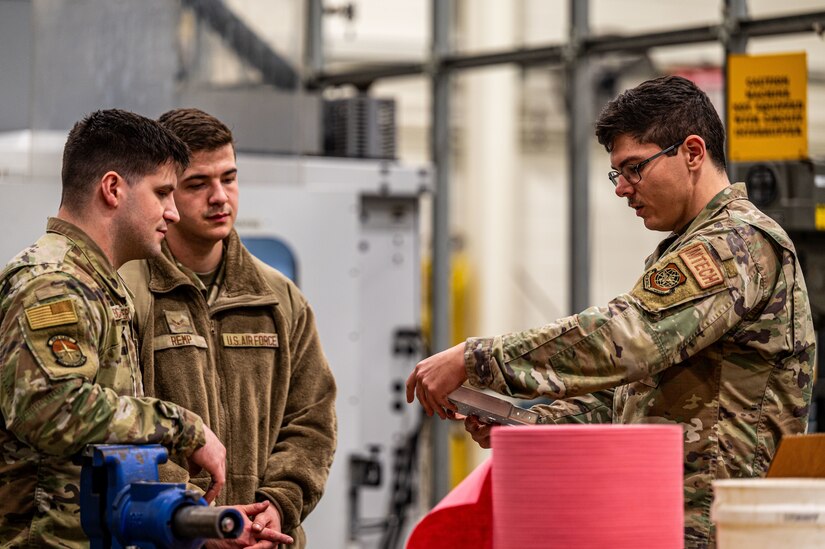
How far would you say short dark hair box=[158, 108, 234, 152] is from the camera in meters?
2.67

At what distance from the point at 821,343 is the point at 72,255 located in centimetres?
288

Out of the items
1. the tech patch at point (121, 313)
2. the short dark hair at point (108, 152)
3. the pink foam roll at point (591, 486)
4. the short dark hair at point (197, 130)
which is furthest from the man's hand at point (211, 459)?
the short dark hair at point (197, 130)

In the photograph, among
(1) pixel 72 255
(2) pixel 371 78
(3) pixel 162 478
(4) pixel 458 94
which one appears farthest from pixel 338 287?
(4) pixel 458 94

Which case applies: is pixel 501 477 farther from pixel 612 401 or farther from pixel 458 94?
pixel 458 94

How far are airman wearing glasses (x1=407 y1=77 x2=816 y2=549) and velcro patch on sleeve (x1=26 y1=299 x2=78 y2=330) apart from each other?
22.7 inches

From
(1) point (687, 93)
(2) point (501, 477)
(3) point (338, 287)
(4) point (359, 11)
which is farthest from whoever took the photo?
(4) point (359, 11)

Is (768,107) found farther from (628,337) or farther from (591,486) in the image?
(591,486)

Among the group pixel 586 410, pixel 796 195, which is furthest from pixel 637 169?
pixel 796 195

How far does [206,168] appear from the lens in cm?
268

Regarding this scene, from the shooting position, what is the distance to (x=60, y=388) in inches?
78.2

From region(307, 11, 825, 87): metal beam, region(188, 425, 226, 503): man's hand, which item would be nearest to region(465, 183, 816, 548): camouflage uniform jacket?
region(188, 425, 226, 503): man's hand

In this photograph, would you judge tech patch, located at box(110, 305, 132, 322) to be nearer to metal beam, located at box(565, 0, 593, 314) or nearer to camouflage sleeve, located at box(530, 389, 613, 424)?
camouflage sleeve, located at box(530, 389, 613, 424)

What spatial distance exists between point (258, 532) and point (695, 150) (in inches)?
43.5

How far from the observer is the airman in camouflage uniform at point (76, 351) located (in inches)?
78.5
